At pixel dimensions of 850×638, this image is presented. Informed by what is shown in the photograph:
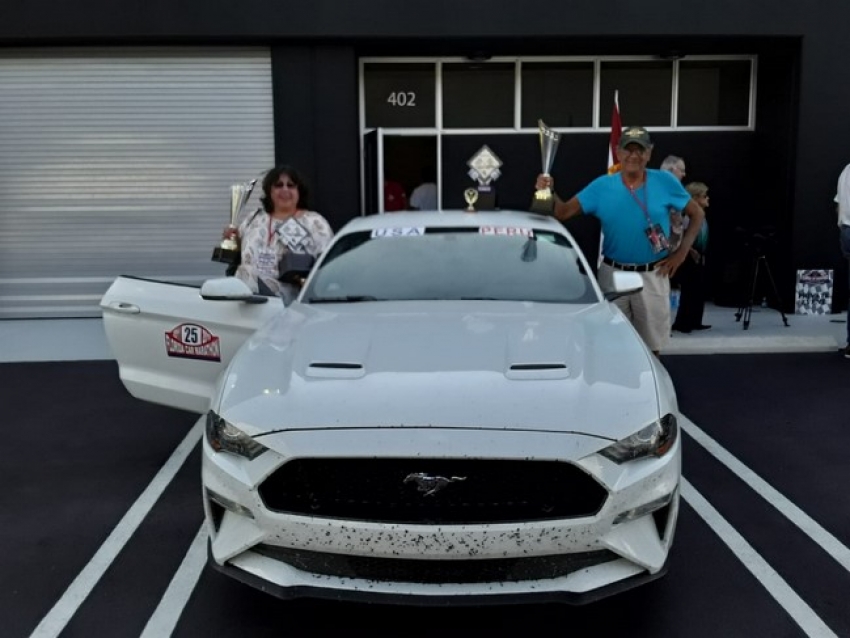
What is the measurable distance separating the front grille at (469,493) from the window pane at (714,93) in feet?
30.6

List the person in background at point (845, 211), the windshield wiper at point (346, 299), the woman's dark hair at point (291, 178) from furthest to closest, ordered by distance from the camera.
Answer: the person in background at point (845, 211) < the woman's dark hair at point (291, 178) < the windshield wiper at point (346, 299)

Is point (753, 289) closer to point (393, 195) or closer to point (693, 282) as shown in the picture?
point (693, 282)

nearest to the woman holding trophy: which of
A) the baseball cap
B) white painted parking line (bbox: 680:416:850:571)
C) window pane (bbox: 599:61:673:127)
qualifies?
the baseball cap

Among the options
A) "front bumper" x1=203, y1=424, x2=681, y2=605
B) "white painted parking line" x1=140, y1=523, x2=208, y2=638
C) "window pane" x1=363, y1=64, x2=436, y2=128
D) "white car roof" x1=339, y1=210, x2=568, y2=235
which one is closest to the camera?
"front bumper" x1=203, y1=424, x2=681, y2=605

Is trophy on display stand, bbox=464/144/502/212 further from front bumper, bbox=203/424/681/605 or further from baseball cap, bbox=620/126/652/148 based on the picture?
front bumper, bbox=203/424/681/605

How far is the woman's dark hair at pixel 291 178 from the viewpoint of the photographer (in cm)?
556

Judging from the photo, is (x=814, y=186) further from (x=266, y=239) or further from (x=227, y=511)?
(x=227, y=511)

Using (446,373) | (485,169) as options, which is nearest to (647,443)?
(446,373)

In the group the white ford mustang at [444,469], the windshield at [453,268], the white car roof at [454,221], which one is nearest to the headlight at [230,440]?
the white ford mustang at [444,469]

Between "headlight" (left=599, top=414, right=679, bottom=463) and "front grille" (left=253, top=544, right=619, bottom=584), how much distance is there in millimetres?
333

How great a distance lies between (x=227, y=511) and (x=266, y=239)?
2.73 metres

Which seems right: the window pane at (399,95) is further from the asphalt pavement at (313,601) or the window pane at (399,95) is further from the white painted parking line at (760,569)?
the white painted parking line at (760,569)

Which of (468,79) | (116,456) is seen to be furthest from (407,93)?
(116,456)

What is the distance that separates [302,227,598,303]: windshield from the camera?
434cm
